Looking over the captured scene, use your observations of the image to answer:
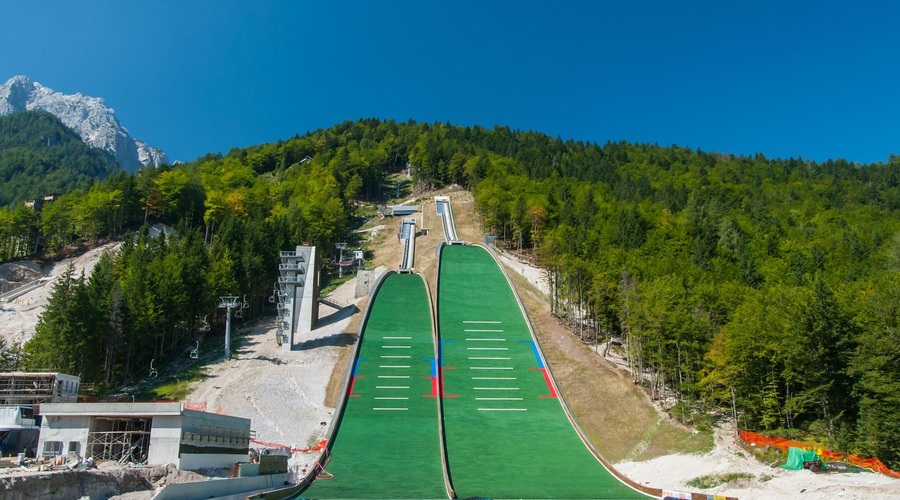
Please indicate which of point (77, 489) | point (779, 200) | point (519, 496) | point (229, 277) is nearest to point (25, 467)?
point (77, 489)

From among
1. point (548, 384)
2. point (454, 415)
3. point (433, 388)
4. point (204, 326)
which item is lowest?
point (454, 415)

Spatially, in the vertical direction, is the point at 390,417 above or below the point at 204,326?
below

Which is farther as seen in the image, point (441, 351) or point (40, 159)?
point (40, 159)

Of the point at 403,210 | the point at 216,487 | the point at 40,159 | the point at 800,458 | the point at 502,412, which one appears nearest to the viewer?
the point at 216,487

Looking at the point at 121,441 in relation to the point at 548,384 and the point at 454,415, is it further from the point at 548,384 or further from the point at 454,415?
the point at 548,384

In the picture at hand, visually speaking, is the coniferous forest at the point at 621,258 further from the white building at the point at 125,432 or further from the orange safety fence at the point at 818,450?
the white building at the point at 125,432

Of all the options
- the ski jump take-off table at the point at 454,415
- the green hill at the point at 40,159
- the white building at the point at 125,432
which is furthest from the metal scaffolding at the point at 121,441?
the green hill at the point at 40,159

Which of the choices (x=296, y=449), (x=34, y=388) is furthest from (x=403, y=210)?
(x=34, y=388)
